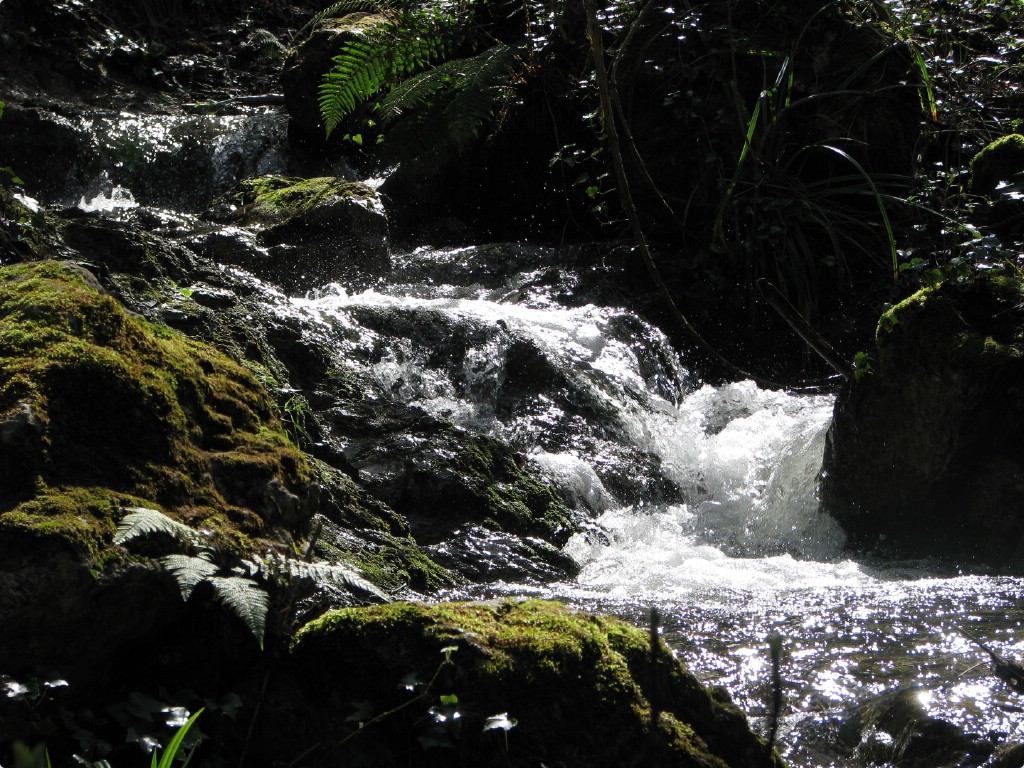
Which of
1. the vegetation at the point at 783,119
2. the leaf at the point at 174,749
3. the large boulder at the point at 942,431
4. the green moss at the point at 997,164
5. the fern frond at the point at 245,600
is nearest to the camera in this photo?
the leaf at the point at 174,749

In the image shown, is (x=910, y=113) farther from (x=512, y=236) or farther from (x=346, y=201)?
(x=346, y=201)

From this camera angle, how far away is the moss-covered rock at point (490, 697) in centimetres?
185

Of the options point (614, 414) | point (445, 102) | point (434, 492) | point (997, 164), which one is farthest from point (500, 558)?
point (445, 102)

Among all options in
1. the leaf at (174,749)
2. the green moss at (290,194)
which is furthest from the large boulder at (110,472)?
the green moss at (290,194)

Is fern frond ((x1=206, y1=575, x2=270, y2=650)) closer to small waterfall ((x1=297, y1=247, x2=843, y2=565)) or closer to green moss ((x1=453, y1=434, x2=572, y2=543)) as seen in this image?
green moss ((x1=453, y1=434, x2=572, y2=543))

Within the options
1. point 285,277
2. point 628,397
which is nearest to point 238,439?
point 628,397

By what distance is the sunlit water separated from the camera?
100 inches

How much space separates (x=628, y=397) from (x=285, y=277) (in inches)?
89.8

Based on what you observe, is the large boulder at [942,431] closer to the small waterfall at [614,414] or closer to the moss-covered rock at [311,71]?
the small waterfall at [614,414]

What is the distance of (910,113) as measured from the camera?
679 centimetres

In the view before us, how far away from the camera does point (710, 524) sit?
4.58 m

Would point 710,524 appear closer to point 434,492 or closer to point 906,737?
point 434,492

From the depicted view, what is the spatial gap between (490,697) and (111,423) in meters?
1.03

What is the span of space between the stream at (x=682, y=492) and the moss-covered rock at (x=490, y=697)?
45 centimetres
